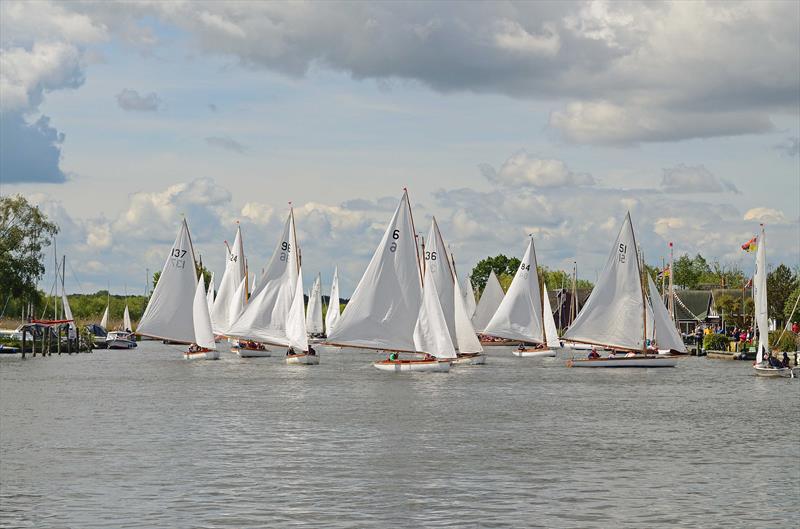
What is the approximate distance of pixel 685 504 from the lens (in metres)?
35.0

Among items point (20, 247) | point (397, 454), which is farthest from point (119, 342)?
point (397, 454)

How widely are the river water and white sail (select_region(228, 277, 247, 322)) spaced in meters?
39.8

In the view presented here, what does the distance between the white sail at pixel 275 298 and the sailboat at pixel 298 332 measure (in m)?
0.86

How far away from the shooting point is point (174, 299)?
112 meters

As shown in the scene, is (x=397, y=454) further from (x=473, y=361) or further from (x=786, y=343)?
(x=786, y=343)

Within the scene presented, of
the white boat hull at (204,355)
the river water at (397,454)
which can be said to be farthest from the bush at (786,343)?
the white boat hull at (204,355)

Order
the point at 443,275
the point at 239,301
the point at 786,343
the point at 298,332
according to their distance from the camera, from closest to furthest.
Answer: the point at 443,275 → the point at 298,332 → the point at 786,343 → the point at 239,301

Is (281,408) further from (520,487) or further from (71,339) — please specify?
(71,339)

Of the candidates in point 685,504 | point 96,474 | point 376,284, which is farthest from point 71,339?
A: point 685,504

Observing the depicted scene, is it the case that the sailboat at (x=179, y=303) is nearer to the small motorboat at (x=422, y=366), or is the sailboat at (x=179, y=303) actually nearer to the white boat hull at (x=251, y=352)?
the white boat hull at (x=251, y=352)

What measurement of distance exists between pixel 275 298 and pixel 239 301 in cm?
2016

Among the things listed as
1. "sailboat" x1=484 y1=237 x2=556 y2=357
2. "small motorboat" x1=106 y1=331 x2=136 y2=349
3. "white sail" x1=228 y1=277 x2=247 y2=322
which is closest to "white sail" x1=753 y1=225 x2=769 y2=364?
"sailboat" x1=484 y1=237 x2=556 y2=357

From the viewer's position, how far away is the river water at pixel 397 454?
3375cm

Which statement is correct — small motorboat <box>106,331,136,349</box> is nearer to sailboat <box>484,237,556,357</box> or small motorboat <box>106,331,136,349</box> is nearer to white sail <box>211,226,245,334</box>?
white sail <box>211,226,245,334</box>
